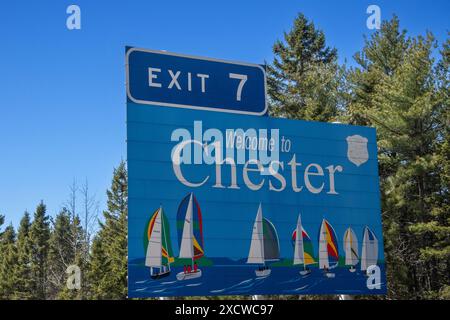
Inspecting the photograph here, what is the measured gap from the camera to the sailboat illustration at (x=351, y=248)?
1577 centimetres

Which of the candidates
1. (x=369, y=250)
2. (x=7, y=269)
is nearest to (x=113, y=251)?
(x=7, y=269)

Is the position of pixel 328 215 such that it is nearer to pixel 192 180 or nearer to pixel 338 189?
pixel 338 189

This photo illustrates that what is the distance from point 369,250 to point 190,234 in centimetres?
497

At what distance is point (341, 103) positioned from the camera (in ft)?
110

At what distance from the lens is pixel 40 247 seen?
62.9 m

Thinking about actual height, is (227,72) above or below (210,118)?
above

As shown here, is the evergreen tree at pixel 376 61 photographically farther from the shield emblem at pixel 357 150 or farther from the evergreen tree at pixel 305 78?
the shield emblem at pixel 357 150

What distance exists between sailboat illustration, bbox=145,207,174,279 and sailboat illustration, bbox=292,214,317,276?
3243 mm

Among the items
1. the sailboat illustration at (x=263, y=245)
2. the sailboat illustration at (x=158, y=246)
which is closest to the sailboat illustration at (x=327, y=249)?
the sailboat illustration at (x=263, y=245)

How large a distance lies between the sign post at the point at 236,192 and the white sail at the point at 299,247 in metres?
0.02

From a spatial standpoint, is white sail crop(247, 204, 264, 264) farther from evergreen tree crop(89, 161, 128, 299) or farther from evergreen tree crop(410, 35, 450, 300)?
evergreen tree crop(89, 161, 128, 299)

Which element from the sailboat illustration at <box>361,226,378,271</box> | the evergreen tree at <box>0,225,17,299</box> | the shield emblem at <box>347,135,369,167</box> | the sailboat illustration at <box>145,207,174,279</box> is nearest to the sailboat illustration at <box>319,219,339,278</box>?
the sailboat illustration at <box>361,226,378,271</box>
